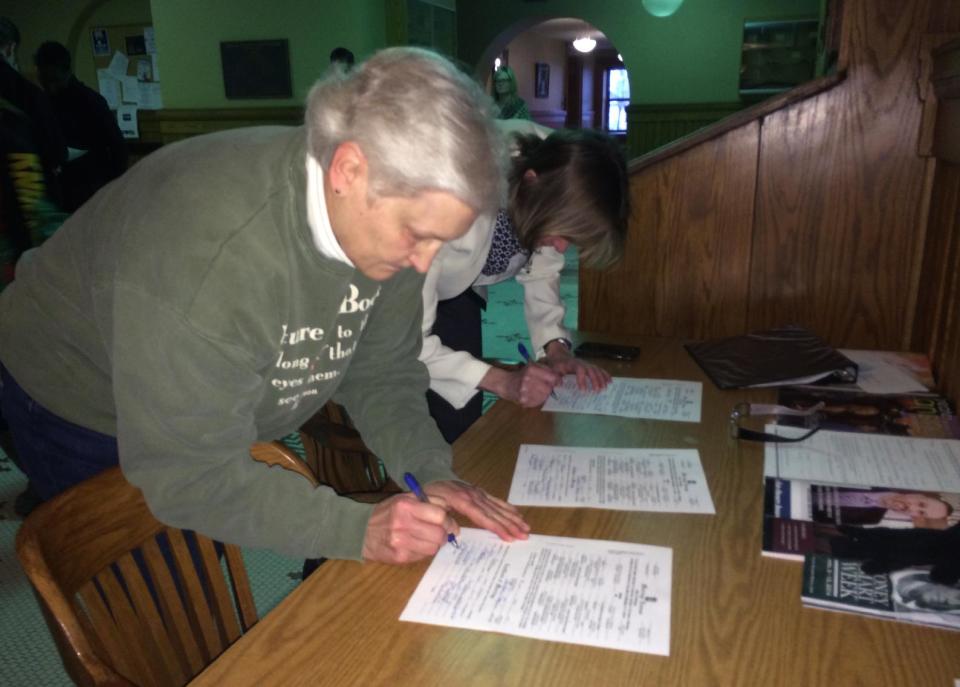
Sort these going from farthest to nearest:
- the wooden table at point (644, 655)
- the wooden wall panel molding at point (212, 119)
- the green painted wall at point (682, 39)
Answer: the green painted wall at point (682, 39) < the wooden wall panel molding at point (212, 119) < the wooden table at point (644, 655)

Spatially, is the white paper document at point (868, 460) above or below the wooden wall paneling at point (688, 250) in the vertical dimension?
below

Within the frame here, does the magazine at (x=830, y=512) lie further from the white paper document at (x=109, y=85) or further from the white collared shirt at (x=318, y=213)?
the white paper document at (x=109, y=85)

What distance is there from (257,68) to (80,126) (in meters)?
3.27

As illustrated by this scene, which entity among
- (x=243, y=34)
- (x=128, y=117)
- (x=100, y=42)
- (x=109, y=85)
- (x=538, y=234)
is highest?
(x=100, y=42)

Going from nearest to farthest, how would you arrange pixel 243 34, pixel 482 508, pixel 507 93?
pixel 482 508 → pixel 507 93 → pixel 243 34

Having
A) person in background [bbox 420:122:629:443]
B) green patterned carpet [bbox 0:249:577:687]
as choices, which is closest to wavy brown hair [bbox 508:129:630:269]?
person in background [bbox 420:122:629:443]

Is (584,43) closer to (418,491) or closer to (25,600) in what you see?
(25,600)

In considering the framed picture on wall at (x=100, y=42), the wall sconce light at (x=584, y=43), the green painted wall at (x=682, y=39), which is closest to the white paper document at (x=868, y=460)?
the green painted wall at (x=682, y=39)

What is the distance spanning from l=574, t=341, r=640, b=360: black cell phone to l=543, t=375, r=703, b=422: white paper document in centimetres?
13

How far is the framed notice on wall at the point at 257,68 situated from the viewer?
6130 mm

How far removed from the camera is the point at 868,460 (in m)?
1.12

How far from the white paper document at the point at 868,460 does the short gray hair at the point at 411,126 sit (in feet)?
2.15

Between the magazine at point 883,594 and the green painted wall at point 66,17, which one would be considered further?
the green painted wall at point 66,17

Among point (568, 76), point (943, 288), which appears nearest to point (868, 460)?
Answer: point (943, 288)
